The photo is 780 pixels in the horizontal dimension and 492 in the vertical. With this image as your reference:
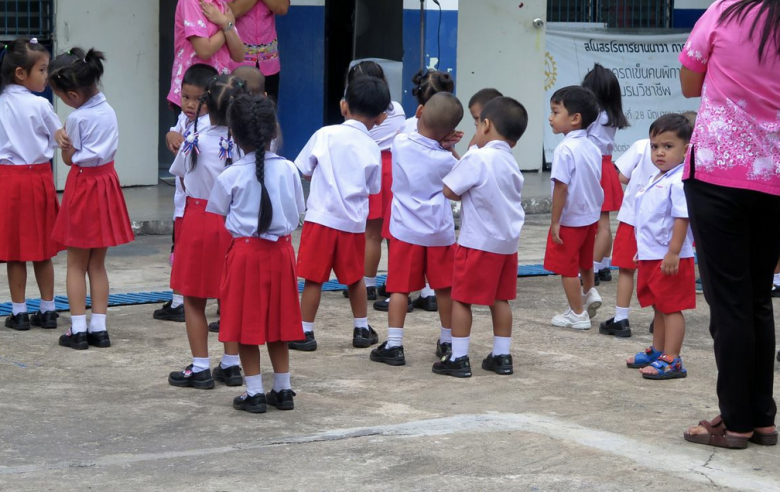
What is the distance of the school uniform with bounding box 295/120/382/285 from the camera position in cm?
595

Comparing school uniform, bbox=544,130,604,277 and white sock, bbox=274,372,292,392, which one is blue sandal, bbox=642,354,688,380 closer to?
school uniform, bbox=544,130,604,277

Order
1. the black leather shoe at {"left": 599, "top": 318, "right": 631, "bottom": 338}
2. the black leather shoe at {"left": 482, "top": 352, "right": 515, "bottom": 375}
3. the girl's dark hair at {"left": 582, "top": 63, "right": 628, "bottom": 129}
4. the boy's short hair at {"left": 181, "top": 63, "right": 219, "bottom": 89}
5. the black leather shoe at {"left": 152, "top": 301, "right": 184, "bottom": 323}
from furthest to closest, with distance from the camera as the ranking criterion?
1. the girl's dark hair at {"left": 582, "top": 63, "right": 628, "bottom": 129}
2. the black leather shoe at {"left": 152, "top": 301, "right": 184, "bottom": 323}
3. the black leather shoe at {"left": 599, "top": 318, "right": 631, "bottom": 338}
4. the boy's short hair at {"left": 181, "top": 63, "right": 219, "bottom": 89}
5. the black leather shoe at {"left": 482, "top": 352, "right": 515, "bottom": 375}

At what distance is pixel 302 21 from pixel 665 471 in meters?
8.93

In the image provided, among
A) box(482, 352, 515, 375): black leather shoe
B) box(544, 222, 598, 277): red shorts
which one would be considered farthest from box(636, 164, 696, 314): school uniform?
box(544, 222, 598, 277): red shorts

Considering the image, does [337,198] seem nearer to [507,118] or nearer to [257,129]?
[507,118]

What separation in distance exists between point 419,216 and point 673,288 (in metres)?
1.28

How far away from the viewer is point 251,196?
188 inches

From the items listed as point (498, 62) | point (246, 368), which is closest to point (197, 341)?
point (246, 368)

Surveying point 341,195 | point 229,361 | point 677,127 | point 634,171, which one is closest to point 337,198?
point 341,195

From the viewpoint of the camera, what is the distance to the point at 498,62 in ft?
43.9

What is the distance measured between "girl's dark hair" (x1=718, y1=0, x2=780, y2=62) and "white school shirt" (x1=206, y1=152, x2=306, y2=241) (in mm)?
1843

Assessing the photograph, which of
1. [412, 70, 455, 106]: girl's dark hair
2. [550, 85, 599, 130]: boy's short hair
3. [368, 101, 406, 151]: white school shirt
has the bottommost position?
[368, 101, 406, 151]: white school shirt

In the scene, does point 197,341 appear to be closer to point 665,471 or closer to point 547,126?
point 665,471

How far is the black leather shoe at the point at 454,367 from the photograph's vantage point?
5523mm
